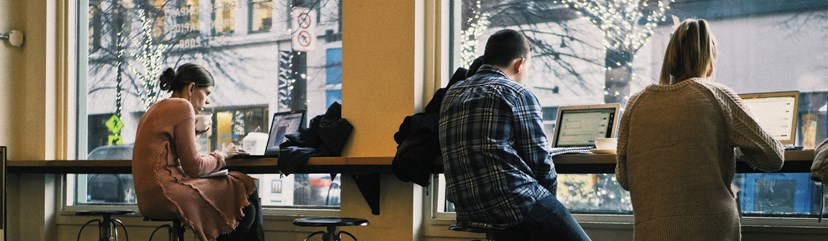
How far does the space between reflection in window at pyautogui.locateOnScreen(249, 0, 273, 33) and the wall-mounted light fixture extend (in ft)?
6.19

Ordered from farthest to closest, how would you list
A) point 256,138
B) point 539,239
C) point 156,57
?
point 156,57 → point 256,138 → point 539,239

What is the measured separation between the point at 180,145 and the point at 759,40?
8.52 feet

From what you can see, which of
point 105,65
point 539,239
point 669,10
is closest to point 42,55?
point 105,65

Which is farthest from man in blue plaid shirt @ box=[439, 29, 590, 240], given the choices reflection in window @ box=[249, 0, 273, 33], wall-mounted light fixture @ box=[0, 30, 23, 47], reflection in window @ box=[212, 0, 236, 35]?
wall-mounted light fixture @ box=[0, 30, 23, 47]

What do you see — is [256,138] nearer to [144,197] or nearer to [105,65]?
[144,197]

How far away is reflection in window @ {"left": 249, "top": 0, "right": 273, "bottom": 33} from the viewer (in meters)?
6.12

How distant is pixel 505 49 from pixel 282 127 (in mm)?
2300

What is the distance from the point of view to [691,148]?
3.13m

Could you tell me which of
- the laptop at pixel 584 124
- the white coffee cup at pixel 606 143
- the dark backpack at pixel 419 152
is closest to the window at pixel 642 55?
the laptop at pixel 584 124

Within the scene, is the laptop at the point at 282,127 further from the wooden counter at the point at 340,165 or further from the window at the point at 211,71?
the wooden counter at the point at 340,165

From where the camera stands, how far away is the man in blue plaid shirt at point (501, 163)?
3326 millimetres

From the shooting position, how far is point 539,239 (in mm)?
3330

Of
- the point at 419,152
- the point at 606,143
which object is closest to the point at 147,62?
the point at 419,152

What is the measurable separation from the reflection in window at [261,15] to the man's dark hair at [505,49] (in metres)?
2.69
